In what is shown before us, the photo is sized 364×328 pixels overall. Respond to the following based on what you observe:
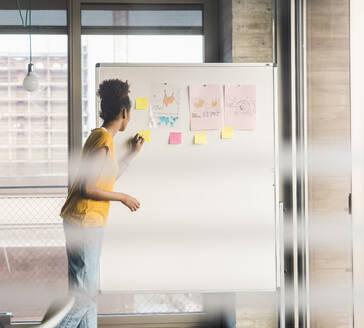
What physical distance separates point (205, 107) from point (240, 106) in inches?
7.4

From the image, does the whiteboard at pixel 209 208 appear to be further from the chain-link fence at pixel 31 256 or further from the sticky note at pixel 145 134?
the chain-link fence at pixel 31 256

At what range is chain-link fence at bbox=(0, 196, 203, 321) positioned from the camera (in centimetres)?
285

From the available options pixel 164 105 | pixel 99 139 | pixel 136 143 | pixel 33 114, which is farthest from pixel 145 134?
pixel 33 114

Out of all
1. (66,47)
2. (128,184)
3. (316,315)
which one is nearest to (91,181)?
(128,184)

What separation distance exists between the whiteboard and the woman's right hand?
5cm

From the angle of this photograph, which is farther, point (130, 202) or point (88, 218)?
point (130, 202)

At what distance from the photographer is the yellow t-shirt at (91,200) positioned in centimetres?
229

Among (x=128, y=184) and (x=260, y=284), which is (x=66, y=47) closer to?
(x=128, y=184)

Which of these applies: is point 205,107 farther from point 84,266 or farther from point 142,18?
point 84,266

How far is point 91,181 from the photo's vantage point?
2.29m

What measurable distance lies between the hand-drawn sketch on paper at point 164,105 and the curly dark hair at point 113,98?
14 centimetres

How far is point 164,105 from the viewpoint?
2.54 metres

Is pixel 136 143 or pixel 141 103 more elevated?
pixel 141 103

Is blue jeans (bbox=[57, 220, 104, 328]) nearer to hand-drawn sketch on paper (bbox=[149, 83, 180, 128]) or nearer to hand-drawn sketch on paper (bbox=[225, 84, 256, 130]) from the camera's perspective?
hand-drawn sketch on paper (bbox=[149, 83, 180, 128])
